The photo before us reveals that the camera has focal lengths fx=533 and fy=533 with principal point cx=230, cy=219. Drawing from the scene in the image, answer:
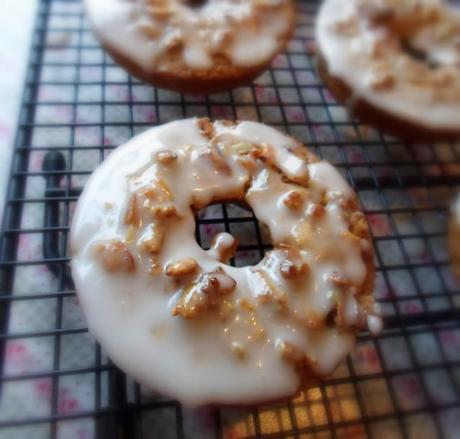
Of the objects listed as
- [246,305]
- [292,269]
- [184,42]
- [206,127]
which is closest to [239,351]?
[246,305]

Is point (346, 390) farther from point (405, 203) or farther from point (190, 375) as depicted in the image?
point (405, 203)

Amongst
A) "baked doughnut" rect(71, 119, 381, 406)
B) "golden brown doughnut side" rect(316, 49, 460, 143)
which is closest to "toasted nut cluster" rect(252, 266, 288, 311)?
"baked doughnut" rect(71, 119, 381, 406)

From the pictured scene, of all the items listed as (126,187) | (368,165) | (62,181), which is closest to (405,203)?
(368,165)

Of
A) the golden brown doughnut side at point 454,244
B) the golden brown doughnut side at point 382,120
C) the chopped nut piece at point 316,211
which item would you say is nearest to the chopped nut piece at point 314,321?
the chopped nut piece at point 316,211

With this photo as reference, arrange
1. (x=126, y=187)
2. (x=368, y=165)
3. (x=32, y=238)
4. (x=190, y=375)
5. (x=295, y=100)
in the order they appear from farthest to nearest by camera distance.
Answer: (x=295, y=100) < (x=368, y=165) < (x=32, y=238) < (x=126, y=187) < (x=190, y=375)

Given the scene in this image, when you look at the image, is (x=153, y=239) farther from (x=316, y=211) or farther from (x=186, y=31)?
(x=186, y=31)

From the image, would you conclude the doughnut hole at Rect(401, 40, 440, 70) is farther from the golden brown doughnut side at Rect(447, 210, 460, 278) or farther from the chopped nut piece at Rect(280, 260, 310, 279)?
the chopped nut piece at Rect(280, 260, 310, 279)

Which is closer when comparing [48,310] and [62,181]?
[48,310]
